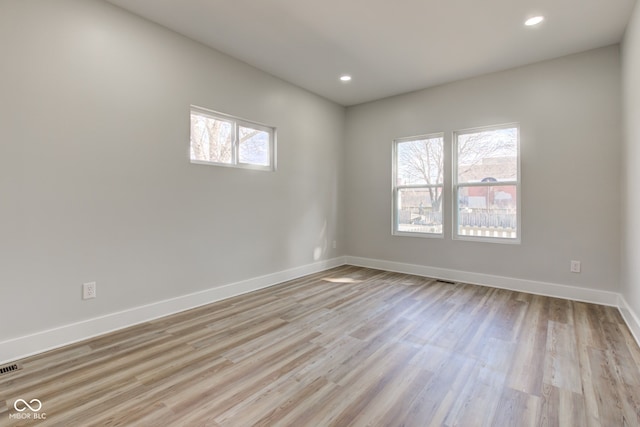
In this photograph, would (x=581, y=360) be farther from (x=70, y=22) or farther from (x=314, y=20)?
(x=70, y=22)

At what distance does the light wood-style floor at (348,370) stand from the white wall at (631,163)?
43cm

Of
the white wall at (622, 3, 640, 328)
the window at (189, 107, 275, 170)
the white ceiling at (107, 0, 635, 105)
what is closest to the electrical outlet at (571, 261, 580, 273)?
the white wall at (622, 3, 640, 328)

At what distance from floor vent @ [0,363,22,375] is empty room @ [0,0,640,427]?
0.08ft

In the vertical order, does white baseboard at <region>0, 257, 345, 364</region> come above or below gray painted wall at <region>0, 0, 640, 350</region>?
below

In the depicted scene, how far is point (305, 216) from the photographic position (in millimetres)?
4699

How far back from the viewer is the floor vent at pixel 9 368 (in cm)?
200

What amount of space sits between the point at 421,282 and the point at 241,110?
3.34m

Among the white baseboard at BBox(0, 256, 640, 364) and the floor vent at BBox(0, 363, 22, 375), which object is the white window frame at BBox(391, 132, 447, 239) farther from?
the floor vent at BBox(0, 363, 22, 375)

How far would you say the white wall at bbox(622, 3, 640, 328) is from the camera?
2.53m

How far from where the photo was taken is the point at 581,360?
2166mm

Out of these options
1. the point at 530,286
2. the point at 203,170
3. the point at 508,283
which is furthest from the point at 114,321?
the point at 530,286

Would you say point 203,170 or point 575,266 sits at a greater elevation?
point 203,170

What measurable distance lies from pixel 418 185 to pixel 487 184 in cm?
100

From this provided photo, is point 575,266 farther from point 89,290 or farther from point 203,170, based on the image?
point 89,290
